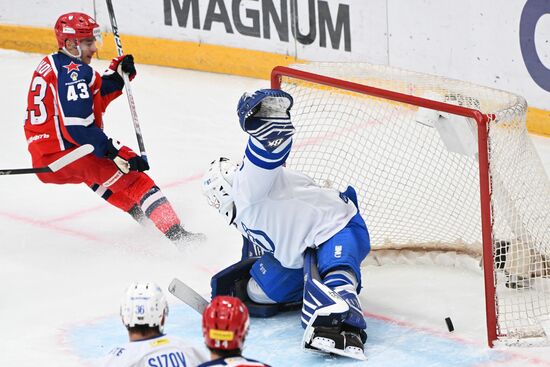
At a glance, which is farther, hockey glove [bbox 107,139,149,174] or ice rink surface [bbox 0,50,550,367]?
hockey glove [bbox 107,139,149,174]

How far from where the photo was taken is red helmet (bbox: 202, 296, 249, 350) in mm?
2672

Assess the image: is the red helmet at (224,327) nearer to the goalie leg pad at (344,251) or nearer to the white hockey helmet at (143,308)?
the white hockey helmet at (143,308)

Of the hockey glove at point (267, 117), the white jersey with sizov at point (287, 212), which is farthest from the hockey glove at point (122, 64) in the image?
the hockey glove at point (267, 117)

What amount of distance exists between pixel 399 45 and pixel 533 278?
2.40m

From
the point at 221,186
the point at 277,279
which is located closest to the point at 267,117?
the point at 221,186

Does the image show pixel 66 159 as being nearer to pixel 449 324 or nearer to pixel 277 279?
pixel 277 279

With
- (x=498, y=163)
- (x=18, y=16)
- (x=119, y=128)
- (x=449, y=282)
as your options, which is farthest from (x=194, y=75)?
(x=498, y=163)

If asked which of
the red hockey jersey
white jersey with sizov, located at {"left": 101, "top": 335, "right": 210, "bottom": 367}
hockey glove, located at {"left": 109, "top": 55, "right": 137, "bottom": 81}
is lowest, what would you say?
white jersey with sizov, located at {"left": 101, "top": 335, "right": 210, "bottom": 367}

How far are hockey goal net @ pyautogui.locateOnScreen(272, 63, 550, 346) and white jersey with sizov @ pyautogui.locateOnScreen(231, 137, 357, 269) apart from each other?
0.32 m

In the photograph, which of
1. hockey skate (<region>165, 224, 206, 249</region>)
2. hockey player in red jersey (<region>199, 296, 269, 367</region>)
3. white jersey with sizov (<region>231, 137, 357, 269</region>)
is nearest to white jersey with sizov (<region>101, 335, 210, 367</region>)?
hockey player in red jersey (<region>199, 296, 269, 367</region>)

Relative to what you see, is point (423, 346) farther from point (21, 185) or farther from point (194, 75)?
point (194, 75)

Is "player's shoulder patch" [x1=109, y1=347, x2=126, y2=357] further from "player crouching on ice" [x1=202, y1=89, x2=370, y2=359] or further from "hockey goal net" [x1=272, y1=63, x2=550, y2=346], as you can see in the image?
"hockey goal net" [x1=272, y1=63, x2=550, y2=346]

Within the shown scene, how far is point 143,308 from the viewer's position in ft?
9.46

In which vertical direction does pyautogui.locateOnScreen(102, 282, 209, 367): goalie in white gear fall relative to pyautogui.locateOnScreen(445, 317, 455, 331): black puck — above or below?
above
